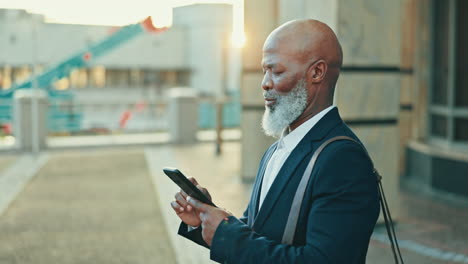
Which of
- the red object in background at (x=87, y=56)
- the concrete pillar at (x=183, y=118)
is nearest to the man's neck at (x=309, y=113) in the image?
the concrete pillar at (x=183, y=118)

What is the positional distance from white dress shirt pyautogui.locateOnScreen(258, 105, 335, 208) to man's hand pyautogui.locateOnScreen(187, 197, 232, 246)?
17 cm

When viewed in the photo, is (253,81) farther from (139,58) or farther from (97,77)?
(97,77)

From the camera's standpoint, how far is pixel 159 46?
3712 cm

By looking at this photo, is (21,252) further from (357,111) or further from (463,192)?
(463,192)

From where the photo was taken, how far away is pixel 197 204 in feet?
5.91

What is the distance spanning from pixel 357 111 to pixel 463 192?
265 cm

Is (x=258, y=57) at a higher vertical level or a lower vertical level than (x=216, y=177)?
higher

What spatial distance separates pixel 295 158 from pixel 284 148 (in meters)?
0.13

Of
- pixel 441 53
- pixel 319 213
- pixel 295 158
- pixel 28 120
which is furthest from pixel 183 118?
pixel 319 213

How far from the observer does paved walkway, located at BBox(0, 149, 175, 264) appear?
5441 mm

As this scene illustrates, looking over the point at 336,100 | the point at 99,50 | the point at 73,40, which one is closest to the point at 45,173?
the point at 336,100

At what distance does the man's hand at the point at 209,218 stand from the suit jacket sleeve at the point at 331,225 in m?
0.03

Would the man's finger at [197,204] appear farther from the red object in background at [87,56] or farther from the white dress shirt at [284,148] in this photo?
the red object in background at [87,56]

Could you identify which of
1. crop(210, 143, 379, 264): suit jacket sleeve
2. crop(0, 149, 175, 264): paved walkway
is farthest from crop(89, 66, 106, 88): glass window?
crop(210, 143, 379, 264): suit jacket sleeve
